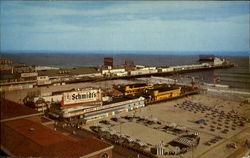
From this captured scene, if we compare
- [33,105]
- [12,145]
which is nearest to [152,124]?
[33,105]

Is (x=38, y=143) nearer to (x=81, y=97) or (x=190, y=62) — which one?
(x=81, y=97)

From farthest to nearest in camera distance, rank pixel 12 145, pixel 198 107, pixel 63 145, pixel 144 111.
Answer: pixel 198 107, pixel 144 111, pixel 63 145, pixel 12 145

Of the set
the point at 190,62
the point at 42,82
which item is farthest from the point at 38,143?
the point at 190,62

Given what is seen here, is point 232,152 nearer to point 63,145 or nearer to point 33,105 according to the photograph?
point 63,145

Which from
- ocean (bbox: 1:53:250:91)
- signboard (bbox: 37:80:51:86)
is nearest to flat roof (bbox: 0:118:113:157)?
ocean (bbox: 1:53:250:91)

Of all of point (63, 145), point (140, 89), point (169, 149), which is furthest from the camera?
point (140, 89)
